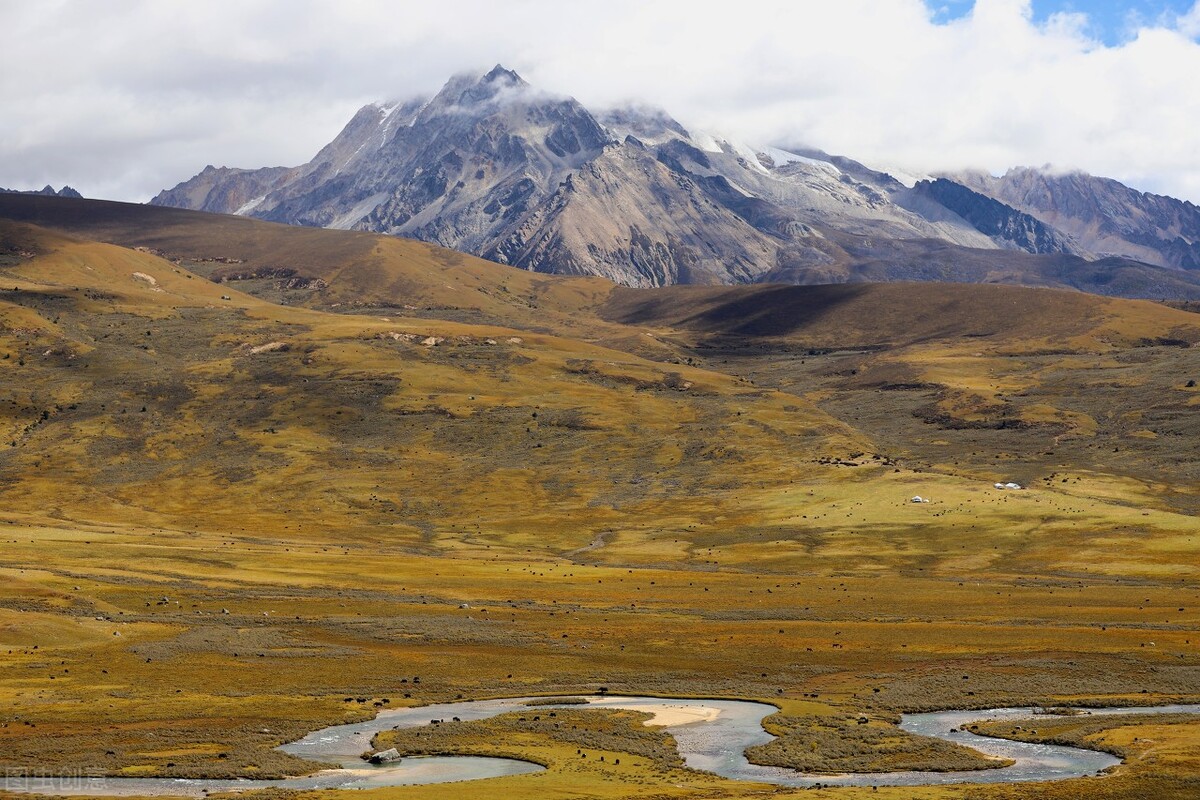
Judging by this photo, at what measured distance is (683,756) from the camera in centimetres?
6894

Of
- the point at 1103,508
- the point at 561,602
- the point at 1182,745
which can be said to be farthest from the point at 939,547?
the point at 1182,745

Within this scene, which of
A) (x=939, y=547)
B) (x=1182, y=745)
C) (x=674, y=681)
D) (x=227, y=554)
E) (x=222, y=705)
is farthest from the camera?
(x=939, y=547)

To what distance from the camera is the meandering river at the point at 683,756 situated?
61.7m

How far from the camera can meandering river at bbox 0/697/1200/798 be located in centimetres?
6172

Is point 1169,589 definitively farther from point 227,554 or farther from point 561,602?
point 227,554

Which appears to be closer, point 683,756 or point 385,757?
point 385,757

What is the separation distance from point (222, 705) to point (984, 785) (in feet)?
149

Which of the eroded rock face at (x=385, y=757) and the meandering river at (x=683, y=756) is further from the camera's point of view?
the eroded rock face at (x=385, y=757)

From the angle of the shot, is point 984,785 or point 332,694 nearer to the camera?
point 984,785

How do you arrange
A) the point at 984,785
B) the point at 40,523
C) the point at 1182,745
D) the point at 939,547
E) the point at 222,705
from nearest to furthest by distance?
the point at 984,785 < the point at 1182,745 < the point at 222,705 < the point at 939,547 < the point at 40,523

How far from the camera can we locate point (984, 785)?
60.9 m

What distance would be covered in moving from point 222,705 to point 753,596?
69.1 m

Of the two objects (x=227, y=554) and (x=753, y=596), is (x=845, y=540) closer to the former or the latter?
(x=753, y=596)

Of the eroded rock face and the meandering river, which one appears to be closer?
the meandering river
